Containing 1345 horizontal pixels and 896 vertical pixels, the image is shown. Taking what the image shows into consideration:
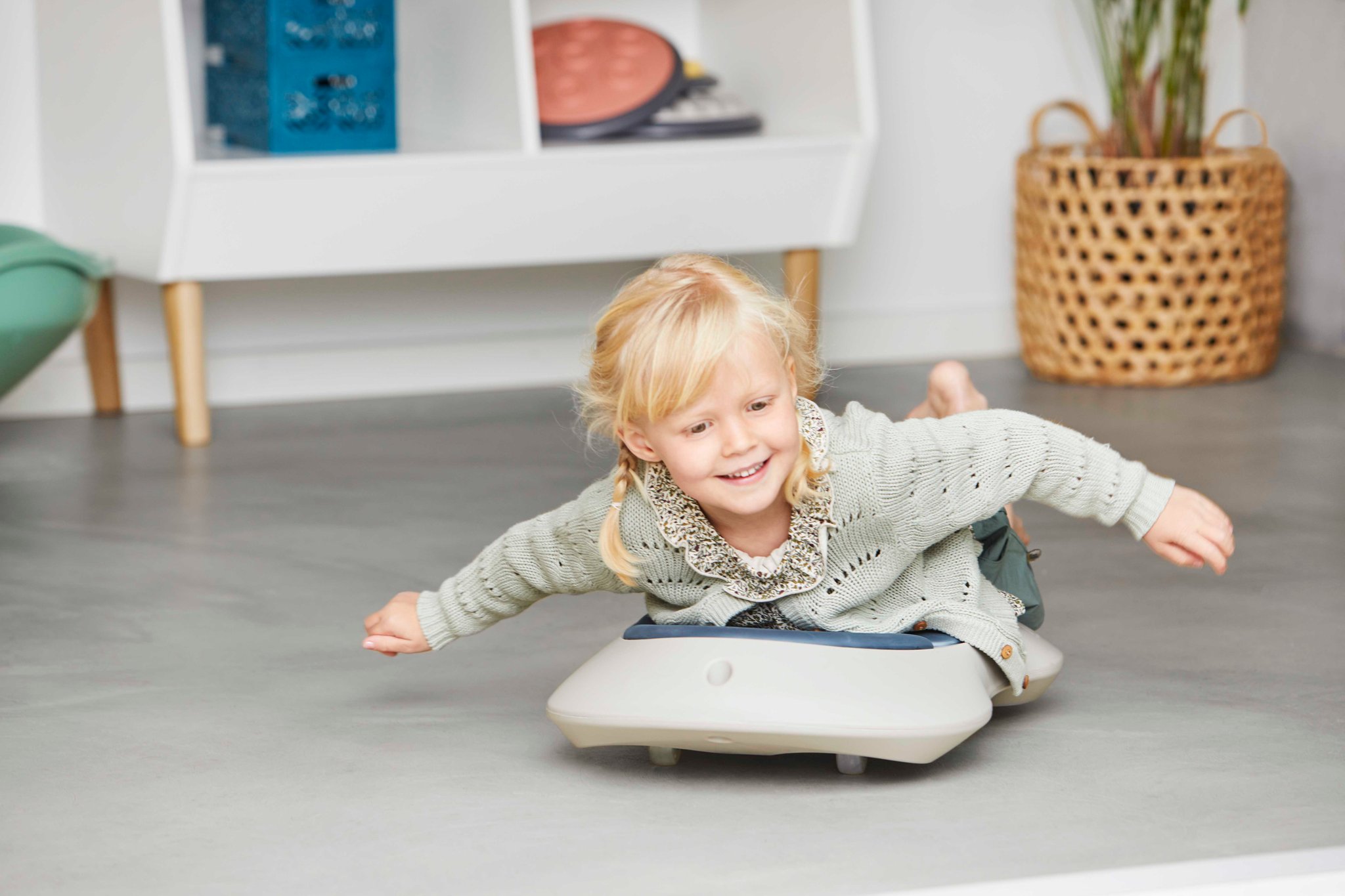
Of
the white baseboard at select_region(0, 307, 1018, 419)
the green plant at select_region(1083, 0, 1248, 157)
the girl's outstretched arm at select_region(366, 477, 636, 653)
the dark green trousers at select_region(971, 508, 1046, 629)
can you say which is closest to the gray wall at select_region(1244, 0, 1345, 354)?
the green plant at select_region(1083, 0, 1248, 157)

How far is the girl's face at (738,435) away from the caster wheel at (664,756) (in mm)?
164

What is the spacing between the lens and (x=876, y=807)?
96 cm

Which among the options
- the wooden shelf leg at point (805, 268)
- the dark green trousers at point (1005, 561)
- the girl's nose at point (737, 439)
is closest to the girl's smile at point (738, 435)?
the girl's nose at point (737, 439)

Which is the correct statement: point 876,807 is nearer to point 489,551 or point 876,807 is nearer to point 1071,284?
point 489,551

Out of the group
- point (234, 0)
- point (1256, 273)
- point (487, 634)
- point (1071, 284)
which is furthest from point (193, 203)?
point (1256, 273)

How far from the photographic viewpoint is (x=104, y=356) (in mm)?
2404

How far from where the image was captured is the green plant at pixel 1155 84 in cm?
237

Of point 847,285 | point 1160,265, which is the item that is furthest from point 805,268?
point 1160,265

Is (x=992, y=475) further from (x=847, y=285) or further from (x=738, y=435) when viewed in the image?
(x=847, y=285)

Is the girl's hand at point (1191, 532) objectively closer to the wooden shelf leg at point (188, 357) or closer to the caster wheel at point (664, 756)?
the caster wheel at point (664, 756)

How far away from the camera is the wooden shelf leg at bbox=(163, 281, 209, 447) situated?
6.97 ft

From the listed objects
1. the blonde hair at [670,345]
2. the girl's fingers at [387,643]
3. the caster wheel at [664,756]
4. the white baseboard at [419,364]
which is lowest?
the white baseboard at [419,364]

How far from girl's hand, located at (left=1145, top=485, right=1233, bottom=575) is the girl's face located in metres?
0.24

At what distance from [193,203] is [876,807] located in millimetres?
1391
